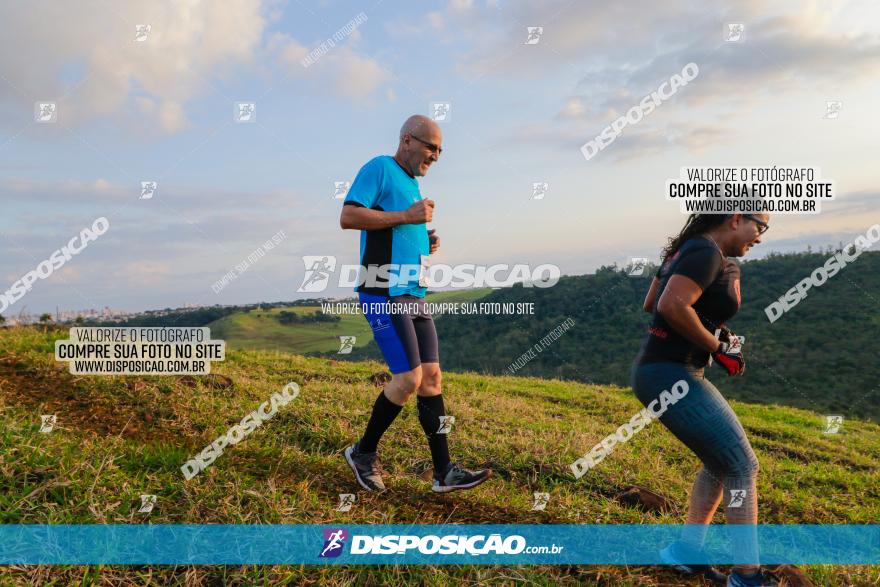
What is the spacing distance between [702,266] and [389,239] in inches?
80.6

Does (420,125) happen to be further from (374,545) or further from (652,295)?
(374,545)

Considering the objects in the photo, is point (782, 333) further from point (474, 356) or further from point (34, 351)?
point (34, 351)

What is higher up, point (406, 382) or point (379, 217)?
point (379, 217)

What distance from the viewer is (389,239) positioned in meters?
4.06

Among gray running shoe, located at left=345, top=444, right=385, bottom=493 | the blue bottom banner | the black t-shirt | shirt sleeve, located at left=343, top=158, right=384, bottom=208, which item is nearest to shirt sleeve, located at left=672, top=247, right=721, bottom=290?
the black t-shirt

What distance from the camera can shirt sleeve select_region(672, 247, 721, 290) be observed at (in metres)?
3.09

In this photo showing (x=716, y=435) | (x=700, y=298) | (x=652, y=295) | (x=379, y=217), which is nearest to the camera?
(x=716, y=435)

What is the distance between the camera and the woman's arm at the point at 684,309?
306 cm

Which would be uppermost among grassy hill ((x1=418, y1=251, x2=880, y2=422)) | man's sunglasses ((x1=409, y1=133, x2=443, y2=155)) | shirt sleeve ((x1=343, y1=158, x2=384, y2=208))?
man's sunglasses ((x1=409, y1=133, x2=443, y2=155))

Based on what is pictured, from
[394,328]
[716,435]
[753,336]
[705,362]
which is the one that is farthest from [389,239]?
[753,336]

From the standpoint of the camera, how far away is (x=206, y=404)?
5754 millimetres

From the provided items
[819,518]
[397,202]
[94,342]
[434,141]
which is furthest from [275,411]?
[819,518]

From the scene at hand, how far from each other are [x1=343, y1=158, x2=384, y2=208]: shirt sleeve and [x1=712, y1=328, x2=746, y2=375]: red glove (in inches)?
94.6

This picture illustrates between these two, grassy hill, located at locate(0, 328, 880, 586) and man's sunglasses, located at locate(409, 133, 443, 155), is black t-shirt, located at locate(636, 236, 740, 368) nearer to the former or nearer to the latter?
grassy hill, located at locate(0, 328, 880, 586)
